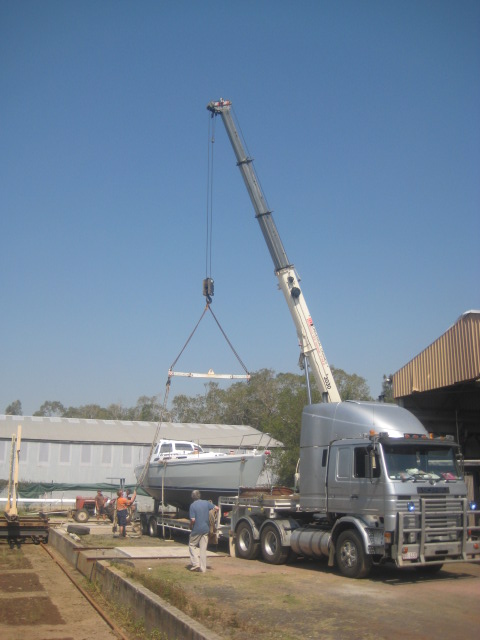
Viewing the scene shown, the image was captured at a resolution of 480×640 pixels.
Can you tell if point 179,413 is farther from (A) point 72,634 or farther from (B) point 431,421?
(A) point 72,634

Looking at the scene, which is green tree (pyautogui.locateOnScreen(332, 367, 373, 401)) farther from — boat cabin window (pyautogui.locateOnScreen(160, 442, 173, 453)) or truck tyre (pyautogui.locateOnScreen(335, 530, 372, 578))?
truck tyre (pyautogui.locateOnScreen(335, 530, 372, 578))

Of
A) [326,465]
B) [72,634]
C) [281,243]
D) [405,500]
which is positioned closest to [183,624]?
[72,634]

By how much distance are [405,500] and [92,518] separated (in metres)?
19.2

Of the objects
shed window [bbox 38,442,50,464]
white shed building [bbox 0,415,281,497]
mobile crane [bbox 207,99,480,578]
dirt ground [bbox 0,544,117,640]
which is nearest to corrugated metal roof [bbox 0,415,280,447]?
white shed building [bbox 0,415,281,497]

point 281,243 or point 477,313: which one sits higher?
point 281,243

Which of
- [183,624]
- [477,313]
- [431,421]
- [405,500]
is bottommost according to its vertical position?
[183,624]

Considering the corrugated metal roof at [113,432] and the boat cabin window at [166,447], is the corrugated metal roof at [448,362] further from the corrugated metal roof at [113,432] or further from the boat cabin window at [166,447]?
the corrugated metal roof at [113,432]

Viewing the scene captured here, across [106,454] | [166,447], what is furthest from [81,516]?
[106,454]

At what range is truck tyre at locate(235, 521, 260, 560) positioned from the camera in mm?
14117

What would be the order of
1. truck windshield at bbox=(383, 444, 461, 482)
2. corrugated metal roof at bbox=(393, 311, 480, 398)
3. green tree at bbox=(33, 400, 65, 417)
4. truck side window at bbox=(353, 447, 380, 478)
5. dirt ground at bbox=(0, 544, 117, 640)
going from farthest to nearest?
1. green tree at bbox=(33, 400, 65, 417)
2. corrugated metal roof at bbox=(393, 311, 480, 398)
3. truck side window at bbox=(353, 447, 380, 478)
4. truck windshield at bbox=(383, 444, 461, 482)
5. dirt ground at bbox=(0, 544, 117, 640)

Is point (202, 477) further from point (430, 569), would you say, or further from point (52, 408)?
point (52, 408)

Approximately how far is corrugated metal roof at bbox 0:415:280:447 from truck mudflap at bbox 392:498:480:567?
29.8 meters

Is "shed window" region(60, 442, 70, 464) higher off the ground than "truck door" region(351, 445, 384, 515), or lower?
lower

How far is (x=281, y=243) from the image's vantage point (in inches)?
773
